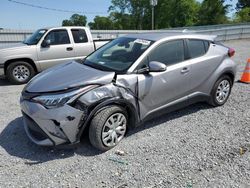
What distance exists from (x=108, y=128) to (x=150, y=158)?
73cm

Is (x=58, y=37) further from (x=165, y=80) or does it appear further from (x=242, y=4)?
(x=242, y=4)

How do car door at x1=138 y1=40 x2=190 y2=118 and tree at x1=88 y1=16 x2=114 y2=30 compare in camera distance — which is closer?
car door at x1=138 y1=40 x2=190 y2=118

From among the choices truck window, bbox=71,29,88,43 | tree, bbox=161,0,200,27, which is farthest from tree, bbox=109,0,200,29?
truck window, bbox=71,29,88,43

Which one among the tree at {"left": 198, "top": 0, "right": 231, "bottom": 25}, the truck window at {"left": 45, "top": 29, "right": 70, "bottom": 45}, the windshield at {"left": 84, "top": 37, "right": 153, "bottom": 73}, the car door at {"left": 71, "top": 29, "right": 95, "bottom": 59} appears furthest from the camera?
the tree at {"left": 198, "top": 0, "right": 231, "bottom": 25}

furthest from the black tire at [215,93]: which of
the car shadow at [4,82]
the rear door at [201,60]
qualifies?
the car shadow at [4,82]

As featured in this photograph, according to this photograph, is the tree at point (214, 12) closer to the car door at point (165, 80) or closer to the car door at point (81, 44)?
the car door at point (81, 44)

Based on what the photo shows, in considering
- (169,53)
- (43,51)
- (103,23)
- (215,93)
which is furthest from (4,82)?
(103,23)

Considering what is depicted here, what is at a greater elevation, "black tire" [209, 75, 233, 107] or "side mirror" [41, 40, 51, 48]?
"side mirror" [41, 40, 51, 48]

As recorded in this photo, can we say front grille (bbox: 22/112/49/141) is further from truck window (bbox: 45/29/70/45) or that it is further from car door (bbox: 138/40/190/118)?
truck window (bbox: 45/29/70/45)

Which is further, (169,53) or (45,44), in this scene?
(45,44)

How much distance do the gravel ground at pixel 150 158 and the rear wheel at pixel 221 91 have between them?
50cm

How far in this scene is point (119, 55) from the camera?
3895 millimetres

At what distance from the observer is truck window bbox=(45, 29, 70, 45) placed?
23.4ft

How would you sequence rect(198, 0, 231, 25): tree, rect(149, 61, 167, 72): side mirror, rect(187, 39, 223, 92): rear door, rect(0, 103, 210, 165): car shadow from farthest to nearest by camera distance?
rect(198, 0, 231, 25): tree
rect(187, 39, 223, 92): rear door
rect(149, 61, 167, 72): side mirror
rect(0, 103, 210, 165): car shadow
